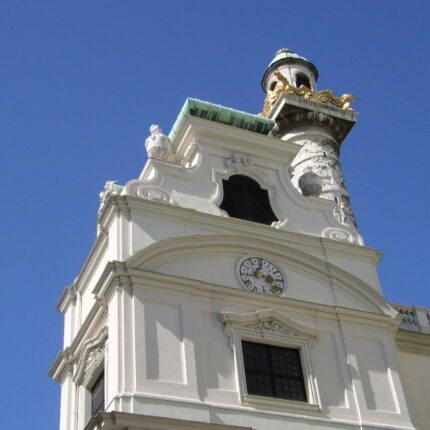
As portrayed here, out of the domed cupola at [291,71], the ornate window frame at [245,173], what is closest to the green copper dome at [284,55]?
the domed cupola at [291,71]

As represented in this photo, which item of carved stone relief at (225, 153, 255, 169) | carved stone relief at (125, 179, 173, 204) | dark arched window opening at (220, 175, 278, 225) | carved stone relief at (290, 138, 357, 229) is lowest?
carved stone relief at (125, 179, 173, 204)

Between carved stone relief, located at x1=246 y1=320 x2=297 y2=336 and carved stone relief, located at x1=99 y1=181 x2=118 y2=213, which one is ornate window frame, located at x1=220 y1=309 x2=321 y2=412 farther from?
carved stone relief, located at x1=99 y1=181 x2=118 y2=213

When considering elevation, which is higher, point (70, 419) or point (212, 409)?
point (70, 419)

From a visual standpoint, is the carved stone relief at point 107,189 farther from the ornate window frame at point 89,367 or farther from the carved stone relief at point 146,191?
the ornate window frame at point 89,367

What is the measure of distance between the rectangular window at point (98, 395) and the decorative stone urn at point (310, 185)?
8183 millimetres

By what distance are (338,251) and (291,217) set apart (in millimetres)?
1536

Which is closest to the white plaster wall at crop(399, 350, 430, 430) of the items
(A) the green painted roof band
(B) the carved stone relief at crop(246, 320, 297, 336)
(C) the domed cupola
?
(B) the carved stone relief at crop(246, 320, 297, 336)

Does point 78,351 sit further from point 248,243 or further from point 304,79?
point 304,79

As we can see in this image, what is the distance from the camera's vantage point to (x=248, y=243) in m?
22.9

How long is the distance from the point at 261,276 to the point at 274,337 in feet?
5.73

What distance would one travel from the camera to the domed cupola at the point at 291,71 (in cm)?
3997

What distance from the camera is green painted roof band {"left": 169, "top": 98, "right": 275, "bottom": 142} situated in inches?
1024

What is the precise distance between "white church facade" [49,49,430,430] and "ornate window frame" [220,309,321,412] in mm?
33

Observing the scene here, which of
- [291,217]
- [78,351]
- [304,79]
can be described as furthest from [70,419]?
[304,79]
